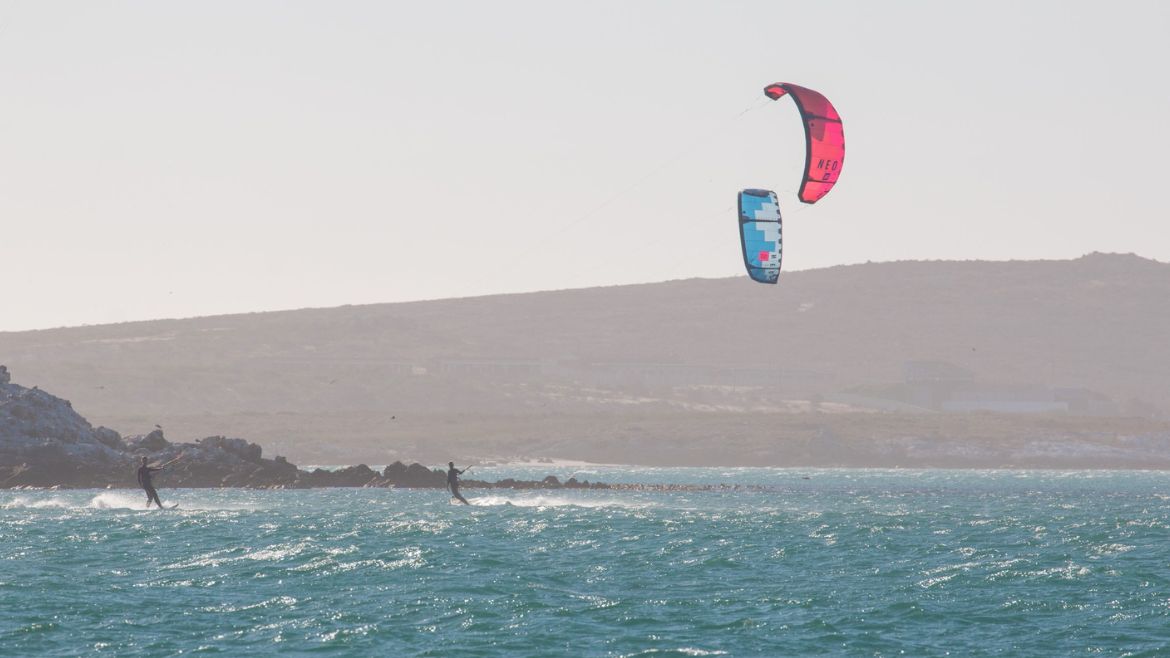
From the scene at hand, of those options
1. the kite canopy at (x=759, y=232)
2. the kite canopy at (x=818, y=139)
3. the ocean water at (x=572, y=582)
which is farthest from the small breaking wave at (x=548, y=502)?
the kite canopy at (x=818, y=139)

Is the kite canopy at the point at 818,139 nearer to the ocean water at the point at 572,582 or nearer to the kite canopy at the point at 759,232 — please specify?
the kite canopy at the point at 759,232

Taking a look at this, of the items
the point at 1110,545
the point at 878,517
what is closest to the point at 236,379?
the point at 878,517

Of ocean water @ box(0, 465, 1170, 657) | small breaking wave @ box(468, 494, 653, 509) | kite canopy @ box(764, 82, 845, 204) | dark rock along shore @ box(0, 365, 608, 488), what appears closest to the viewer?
ocean water @ box(0, 465, 1170, 657)

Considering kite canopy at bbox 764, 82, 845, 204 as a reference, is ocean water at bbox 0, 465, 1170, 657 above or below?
below

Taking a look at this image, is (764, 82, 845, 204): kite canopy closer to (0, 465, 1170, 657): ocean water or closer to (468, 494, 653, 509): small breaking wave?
(0, 465, 1170, 657): ocean water

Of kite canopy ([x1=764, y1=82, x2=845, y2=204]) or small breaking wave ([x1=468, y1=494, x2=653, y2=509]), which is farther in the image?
small breaking wave ([x1=468, y1=494, x2=653, y2=509])

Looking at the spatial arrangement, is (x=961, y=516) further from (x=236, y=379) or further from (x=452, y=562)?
(x=236, y=379)

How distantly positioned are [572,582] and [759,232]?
21303 mm

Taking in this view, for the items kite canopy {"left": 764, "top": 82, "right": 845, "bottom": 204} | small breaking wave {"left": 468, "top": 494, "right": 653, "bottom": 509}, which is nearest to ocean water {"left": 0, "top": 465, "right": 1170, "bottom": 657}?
small breaking wave {"left": 468, "top": 494, "right": 653, "bottom": 509}

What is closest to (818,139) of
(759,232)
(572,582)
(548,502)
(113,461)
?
(759,232)

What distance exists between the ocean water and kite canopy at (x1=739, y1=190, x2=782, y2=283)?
8.30 metres

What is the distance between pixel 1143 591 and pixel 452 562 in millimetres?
14891

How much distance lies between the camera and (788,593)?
105 ft

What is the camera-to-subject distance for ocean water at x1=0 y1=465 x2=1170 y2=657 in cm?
2578
